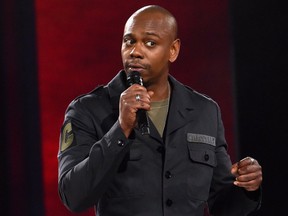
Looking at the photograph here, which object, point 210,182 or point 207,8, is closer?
point 210,182

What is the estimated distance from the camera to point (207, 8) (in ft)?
9.73

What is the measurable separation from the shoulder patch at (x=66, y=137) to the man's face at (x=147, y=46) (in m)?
→ 0.23

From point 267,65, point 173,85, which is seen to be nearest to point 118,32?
point 267,65

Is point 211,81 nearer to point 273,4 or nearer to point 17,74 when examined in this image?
point 273,4

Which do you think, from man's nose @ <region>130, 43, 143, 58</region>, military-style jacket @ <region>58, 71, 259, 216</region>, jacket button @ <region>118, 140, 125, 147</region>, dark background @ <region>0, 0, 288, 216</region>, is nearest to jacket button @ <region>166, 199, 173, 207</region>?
military-style jacket @ <region>58, 71, 259, 216</region>

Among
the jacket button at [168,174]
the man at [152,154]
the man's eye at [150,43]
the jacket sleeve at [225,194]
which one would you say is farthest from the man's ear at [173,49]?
the jacket button at [168,174]

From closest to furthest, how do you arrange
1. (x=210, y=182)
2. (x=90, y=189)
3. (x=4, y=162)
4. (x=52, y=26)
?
(x=90, y=189) → (x=210, y=182) → (x=4, y=162) → (x=52, y=26)

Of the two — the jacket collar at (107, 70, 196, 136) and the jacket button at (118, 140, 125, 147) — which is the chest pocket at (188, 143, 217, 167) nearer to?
the jacket collar at (107, 70, 196, 136)

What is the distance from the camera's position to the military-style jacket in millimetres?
1659

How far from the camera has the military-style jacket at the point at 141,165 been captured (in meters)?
1.66

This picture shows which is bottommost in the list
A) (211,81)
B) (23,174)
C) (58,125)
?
(23,174)

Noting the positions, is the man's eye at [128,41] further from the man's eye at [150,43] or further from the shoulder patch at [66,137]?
Answer: the shoulder patch at [66,137]

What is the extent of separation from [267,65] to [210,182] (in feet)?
3.65

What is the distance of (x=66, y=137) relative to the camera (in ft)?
5.94
